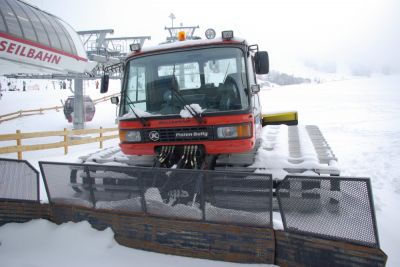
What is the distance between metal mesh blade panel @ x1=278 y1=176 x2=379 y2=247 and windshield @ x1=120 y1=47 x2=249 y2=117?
1.65m

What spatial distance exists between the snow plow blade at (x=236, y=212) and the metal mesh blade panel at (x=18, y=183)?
0.35 metres

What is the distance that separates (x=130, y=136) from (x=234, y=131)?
1.77 metres

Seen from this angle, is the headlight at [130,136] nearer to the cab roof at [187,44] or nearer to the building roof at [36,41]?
the cab roof at [187,44]

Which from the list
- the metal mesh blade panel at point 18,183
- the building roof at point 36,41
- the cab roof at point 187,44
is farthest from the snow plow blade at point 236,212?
the building roof at point 36,41

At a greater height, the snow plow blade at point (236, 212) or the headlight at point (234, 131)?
the headlight at point (234, 131)

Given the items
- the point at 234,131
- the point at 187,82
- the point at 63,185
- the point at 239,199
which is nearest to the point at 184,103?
the point at 187,82

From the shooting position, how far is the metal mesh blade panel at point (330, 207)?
306cm

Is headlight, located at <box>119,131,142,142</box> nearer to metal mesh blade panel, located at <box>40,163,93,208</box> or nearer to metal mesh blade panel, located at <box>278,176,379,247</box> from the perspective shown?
metal mesh blade panel, located at <box>40,163,93,208</box>

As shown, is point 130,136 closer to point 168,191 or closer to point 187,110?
point 187,110

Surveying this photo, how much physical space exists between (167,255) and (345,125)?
16727 millimetres

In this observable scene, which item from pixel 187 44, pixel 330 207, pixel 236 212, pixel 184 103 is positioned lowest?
pixel 236 212

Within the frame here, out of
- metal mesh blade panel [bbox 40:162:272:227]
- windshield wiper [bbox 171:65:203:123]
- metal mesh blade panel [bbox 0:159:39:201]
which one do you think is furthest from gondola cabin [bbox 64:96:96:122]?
windshield wiper [bbox 171:65:203:123]

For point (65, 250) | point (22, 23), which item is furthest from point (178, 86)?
point (22, 23)

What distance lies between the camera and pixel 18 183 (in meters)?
4.71
